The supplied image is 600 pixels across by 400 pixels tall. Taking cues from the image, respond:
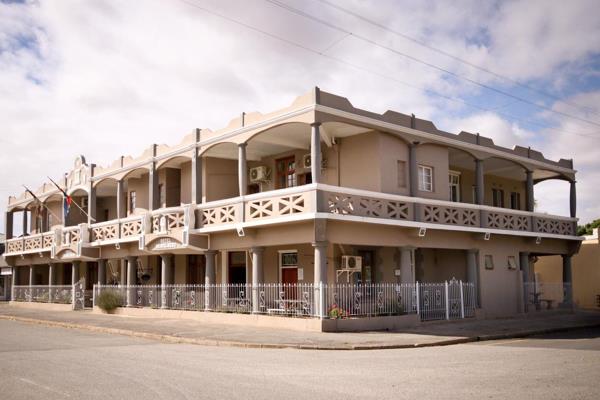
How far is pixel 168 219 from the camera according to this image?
24016mm

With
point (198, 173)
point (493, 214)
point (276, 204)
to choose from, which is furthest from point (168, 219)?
point (493, 214)

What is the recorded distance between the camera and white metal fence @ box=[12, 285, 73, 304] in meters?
32.2

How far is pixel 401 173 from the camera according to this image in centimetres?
2225

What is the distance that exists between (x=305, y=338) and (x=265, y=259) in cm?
900

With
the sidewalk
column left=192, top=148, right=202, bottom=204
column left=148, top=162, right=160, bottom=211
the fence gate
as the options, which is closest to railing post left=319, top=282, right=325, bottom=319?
the sidewalk

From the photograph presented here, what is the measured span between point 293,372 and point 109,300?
17.9 metres

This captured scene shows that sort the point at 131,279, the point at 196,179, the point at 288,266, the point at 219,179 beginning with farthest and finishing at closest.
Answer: the point at 131,279 < the point at 219,179 < the point at 288,266 < the point at 196,179

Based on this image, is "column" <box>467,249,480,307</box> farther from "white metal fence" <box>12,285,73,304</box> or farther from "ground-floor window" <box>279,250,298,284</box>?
"white metal fence" <box>12,285,73,304</box>

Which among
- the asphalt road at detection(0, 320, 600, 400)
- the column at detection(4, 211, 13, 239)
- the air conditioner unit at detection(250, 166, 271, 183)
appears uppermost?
the air conditioner unit at detection(250, 166, 271, 183)

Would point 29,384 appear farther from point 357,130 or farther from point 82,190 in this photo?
point 82,190

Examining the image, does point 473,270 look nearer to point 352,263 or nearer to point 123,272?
point 352,263

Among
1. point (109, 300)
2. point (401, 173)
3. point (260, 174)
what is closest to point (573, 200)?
point (401, 173)

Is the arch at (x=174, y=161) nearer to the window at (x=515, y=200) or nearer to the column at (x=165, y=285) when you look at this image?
the column at (x=165, y=285)

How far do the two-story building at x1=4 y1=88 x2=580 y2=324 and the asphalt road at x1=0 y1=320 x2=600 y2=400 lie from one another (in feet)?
19.1
